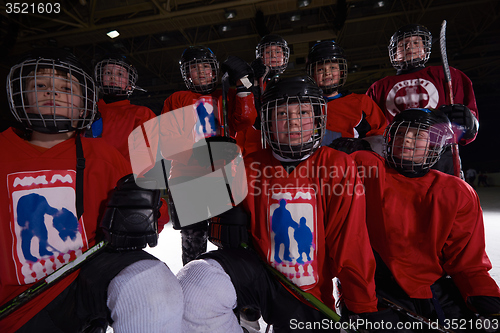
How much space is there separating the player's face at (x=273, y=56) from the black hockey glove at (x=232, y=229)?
1474 mm

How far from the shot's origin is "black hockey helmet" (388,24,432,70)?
2031 mm

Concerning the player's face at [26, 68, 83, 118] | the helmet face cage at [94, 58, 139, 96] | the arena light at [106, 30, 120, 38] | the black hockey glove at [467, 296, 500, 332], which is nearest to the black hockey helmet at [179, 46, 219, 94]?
the helmet face cage at [94, 58, 139, 96]

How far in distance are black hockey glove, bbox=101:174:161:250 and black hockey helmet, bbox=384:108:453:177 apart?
3.55ft

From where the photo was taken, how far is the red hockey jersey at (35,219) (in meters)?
0.95

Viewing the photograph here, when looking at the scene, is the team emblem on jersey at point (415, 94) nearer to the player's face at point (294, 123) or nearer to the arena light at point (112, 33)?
the player's face at point (294, 123)

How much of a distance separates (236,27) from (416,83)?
719cm

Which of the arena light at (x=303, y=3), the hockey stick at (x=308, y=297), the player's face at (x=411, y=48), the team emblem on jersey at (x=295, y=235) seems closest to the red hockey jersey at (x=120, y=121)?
the team emblem on jersey at (x=295, y=235)

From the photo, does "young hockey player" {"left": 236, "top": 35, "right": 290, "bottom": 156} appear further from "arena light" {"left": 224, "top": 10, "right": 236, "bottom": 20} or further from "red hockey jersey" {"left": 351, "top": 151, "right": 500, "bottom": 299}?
"arena light" {"left": 224, "top": 10, "right": 236, "bottom": 20}

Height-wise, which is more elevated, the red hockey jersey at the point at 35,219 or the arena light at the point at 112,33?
the arena light at the point at 112,33

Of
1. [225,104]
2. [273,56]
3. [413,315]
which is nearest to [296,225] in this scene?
[413,315]

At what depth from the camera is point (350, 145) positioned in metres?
1.65

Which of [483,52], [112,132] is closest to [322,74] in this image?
[112,132]

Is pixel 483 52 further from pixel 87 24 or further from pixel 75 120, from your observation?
pixel 75 120

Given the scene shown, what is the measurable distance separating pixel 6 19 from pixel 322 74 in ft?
24.9
